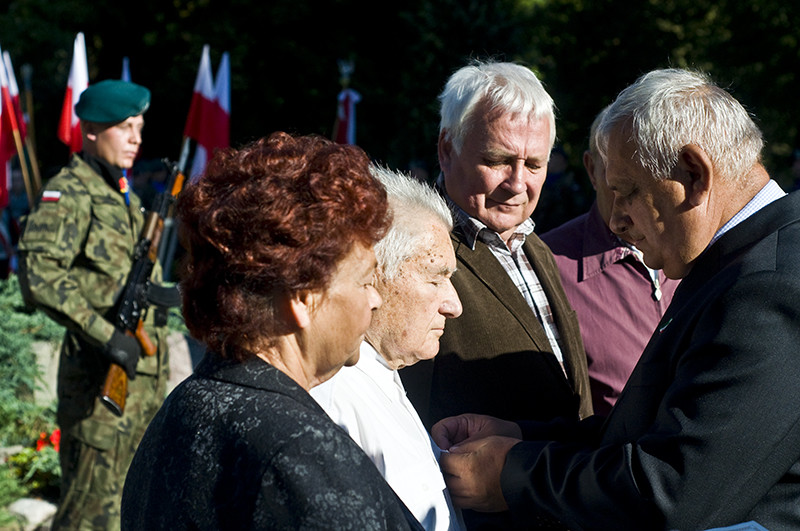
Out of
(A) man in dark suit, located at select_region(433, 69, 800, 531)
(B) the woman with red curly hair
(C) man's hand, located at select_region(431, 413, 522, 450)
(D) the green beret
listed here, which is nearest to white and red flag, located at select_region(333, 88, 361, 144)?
(D) the green beret

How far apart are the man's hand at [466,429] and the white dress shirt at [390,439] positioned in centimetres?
19

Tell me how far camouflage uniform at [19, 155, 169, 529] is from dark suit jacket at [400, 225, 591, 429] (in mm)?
2330

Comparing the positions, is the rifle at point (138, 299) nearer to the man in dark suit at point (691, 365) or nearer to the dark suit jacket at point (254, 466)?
the man in dark suit at point (691, 365)

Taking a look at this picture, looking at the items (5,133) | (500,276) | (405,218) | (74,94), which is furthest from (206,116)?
(405,218)

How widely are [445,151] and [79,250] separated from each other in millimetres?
2378

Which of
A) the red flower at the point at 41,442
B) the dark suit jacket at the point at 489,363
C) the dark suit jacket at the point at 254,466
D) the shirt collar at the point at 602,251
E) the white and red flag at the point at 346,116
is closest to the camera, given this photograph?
the dark suit jacket at the point at 254,466

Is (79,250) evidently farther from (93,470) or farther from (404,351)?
(404,351)

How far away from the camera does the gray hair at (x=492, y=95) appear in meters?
3.00

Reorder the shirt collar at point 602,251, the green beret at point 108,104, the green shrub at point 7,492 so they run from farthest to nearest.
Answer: the green shrub at point 7,492 → the green beret at point 108,104 → the shirt collar at point 602,251

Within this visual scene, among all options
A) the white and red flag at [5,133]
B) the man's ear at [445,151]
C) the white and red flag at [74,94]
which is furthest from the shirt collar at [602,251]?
the white and red flag at [5,133]

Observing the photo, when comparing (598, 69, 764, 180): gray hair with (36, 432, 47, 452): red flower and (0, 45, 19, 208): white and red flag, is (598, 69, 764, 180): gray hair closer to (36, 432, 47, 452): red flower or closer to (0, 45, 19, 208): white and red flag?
(36, 432, 47, 452): red flower

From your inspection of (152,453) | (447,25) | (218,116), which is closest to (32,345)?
(218,116)

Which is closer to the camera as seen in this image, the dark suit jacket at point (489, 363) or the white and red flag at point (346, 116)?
the dark suit jacket at point (489, 363)

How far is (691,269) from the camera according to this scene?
7.00 feet
